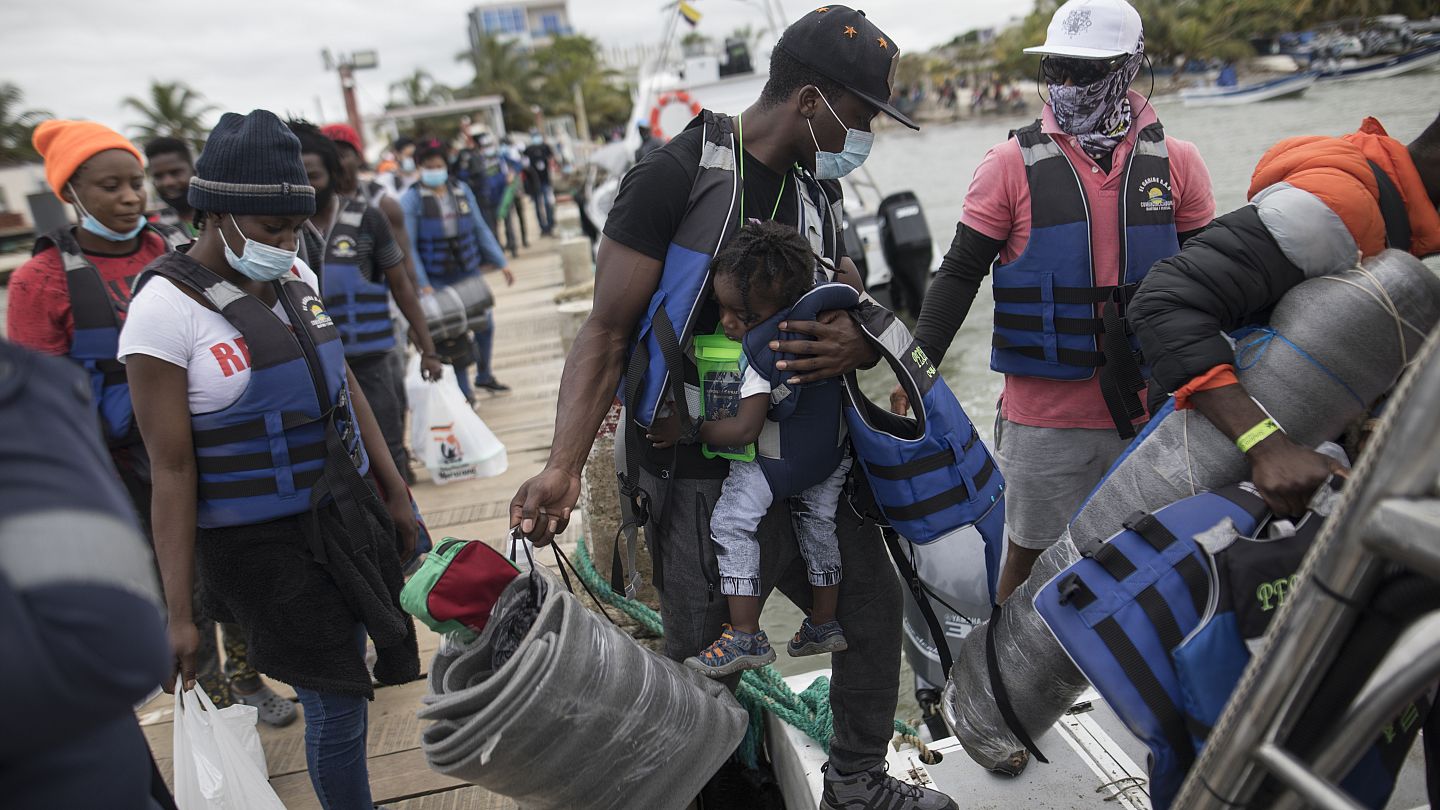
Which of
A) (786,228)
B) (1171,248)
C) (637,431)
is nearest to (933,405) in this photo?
(786,228)

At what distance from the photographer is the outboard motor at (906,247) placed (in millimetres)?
9930

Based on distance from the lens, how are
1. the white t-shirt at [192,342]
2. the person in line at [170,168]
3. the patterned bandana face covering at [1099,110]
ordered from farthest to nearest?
the person in line at [170,168] < the patterned bandana face covering at [1099,110] < the white t-shirt at [192,342]

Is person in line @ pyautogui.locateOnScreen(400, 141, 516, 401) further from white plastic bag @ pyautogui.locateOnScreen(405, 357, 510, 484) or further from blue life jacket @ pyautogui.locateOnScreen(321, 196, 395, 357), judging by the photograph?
blue life jacket @ pyautogui.locateOnScreen(321, 196, 395, 357)

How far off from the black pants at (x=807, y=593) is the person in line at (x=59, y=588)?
1354 millimetres

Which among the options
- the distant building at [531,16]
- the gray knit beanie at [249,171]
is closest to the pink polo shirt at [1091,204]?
the gray knit beanie at [249,171]

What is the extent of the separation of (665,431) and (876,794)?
45.4 inches

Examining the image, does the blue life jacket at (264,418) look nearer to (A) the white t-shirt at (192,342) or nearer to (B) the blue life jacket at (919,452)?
(A) the white t-shirt at (192,342)

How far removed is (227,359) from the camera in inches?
94.3

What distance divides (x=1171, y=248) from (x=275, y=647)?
2.92 m

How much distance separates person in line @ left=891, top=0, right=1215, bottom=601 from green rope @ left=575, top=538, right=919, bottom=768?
1009mm

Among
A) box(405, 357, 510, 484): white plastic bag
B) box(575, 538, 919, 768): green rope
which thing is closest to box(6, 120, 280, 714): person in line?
box(575, 538, 919, 768): green rope

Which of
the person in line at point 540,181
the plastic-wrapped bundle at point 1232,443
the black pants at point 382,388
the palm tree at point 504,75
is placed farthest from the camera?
the palm tree at point 504,75

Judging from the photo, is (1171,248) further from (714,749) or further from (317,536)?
(317,536)

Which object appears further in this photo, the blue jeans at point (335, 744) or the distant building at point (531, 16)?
the distant building at point (531, 16)
